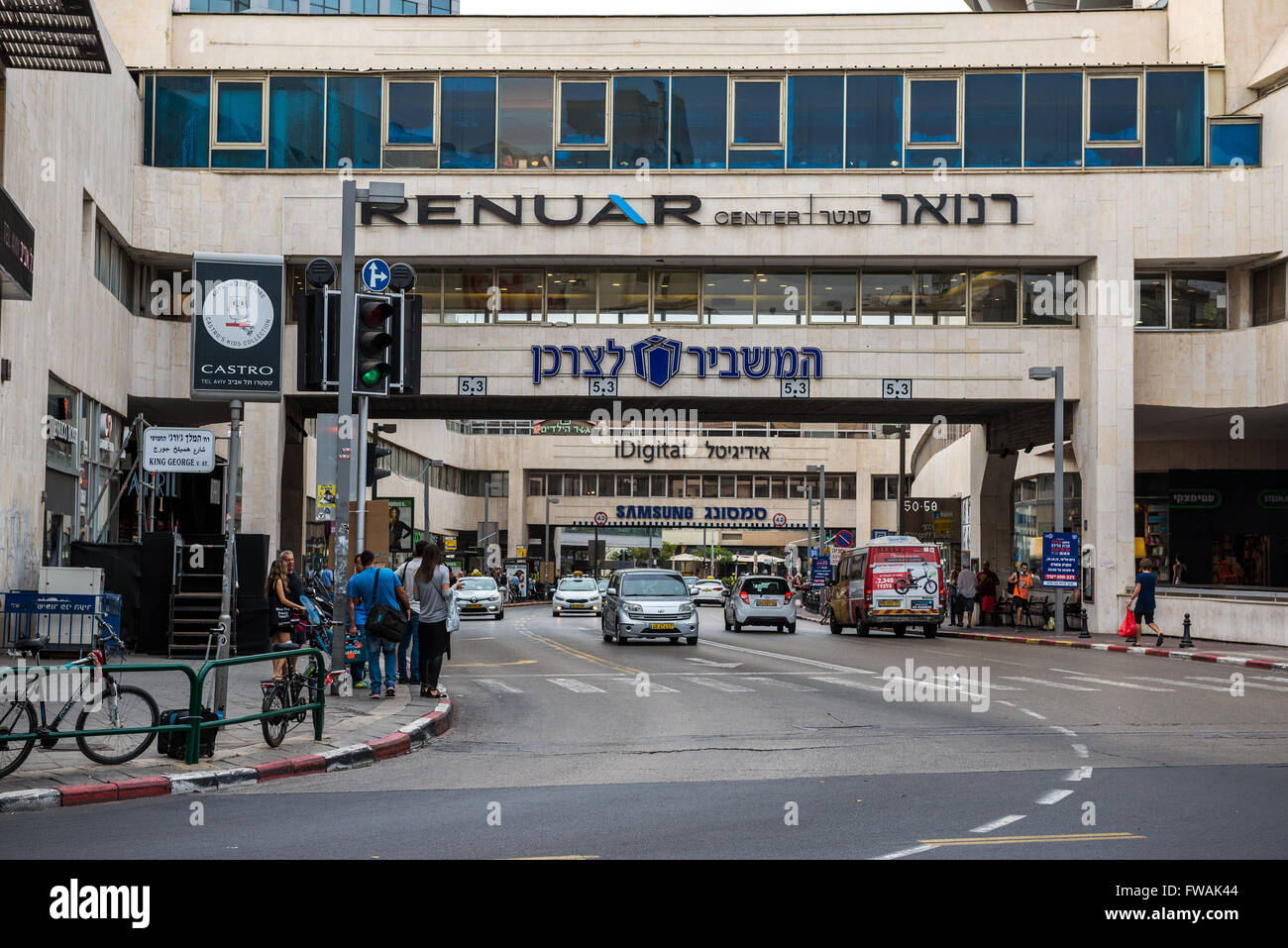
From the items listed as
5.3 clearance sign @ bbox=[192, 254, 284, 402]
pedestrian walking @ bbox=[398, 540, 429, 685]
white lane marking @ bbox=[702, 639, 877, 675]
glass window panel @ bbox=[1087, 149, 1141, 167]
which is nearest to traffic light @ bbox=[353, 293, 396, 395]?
5.3 clearance sign @ bbox=[192, 254, 284, 402]

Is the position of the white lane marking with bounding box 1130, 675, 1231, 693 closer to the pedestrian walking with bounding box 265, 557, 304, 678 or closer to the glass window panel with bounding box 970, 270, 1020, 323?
the pedestrian walking with bounding box 265, 557, 304, 678

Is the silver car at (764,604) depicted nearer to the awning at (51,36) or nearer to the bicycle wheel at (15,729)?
the awning at (51,36)

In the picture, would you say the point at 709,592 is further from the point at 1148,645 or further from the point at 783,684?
the point at 783,684

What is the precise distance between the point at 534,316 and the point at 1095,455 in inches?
624

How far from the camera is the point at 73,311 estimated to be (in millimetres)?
28609

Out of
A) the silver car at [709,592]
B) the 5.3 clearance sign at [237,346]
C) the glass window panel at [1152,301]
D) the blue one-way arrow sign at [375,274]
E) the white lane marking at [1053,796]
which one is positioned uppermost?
the glass window panel at [1152,301]

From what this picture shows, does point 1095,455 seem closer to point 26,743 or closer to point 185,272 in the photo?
point 185,272

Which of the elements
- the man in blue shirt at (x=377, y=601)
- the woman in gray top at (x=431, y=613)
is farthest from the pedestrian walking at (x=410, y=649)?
the woman in gray top at (x=431, y=613)

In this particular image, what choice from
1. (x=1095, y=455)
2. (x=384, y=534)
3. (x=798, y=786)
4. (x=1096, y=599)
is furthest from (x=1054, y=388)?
(x=798, y=786)

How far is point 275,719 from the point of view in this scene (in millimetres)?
13508

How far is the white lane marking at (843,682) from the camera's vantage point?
2099 centimetres

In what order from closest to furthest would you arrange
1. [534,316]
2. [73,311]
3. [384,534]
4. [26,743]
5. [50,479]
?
1. [26,743]
2. [384,534]
3. [50,479]
4. [73,311]
5. [534,316]

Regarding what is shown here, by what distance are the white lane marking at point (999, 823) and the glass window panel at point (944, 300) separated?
30.7m

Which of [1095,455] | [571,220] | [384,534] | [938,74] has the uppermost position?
[938,74]
